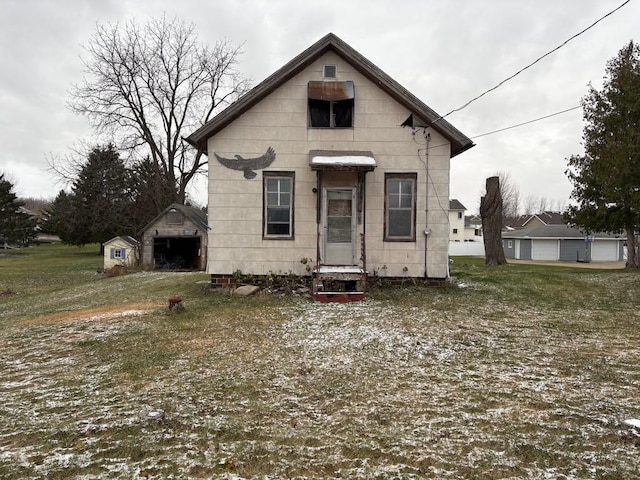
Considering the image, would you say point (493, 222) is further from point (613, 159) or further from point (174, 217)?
point (174, 217)

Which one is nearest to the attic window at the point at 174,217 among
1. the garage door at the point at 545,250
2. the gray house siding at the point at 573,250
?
the garage door at the point at 545,250

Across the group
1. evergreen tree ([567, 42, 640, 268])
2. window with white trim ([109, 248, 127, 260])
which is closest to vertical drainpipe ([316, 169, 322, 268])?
evergreen tree ([567, 42, 640, 268])

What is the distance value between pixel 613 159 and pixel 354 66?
36.5 feet

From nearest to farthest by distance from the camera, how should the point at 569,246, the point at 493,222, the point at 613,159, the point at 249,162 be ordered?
the point at 249,162, the point at 613,159, the point at 493,222, the point at 569,246

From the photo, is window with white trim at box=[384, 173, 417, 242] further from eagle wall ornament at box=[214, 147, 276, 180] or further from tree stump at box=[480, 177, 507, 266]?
tree stump at box=[480, 177, 507, 266]

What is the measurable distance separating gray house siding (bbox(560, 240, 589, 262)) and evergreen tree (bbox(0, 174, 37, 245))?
5295 centimetres

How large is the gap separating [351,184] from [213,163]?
359cm

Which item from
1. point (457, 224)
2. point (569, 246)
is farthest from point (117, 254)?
point (457, 224)

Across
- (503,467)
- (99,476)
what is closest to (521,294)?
(503,467)

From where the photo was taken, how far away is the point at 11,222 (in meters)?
41.9

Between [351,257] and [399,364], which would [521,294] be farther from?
[399,364]

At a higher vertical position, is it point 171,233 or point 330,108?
point 330,108

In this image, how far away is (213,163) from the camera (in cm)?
1038

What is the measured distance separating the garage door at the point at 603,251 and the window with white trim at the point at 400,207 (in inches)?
1288
